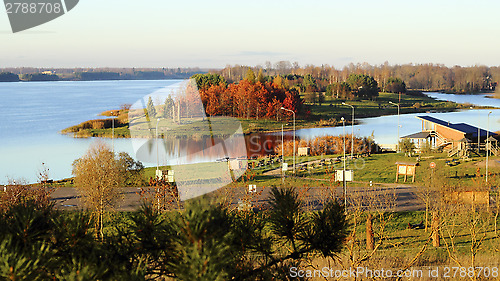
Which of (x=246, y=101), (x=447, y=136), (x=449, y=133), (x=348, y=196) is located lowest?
(x=348, y=196)

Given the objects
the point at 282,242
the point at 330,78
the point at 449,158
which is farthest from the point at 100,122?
the point at 330,78

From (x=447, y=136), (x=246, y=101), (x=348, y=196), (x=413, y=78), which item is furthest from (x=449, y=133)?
(x=413, y=78)

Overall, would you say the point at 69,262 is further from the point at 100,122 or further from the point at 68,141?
the point at 100,122

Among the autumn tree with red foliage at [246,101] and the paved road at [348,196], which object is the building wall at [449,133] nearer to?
the paved road at [348,196]

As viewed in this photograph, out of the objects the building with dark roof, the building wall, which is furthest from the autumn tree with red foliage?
the building wall

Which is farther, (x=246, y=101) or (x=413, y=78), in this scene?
(x=413, y=78)

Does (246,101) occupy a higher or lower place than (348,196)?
higher

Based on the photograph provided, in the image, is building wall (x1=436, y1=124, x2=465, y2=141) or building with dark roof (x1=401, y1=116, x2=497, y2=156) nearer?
building with dark roof (x1=401, y1=116, x2=497, y2=156)

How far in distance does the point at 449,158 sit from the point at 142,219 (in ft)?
130

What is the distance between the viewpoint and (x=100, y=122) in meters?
70.9

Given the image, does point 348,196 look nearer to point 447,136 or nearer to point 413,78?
point 447,136

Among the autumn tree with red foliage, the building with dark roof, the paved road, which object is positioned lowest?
the paved road

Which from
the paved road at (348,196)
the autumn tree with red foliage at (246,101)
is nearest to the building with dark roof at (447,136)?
the paved road at (348,196)

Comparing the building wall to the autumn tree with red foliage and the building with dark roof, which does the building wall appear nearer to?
the building with dark roof
